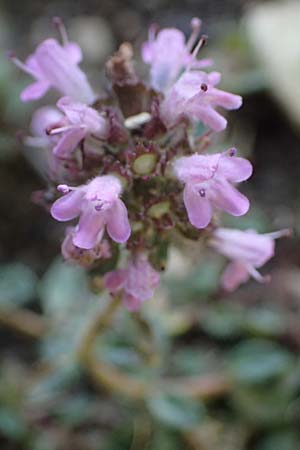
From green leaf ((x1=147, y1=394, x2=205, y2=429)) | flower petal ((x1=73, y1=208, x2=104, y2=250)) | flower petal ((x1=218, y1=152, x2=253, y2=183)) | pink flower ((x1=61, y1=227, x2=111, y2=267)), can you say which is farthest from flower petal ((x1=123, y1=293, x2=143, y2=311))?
green leaf ((x1=147, y1=394, x2=205, y2=429))

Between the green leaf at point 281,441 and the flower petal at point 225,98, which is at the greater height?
the flower petal at point 225,98

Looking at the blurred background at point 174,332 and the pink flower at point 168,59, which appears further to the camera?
the blurred background at point 174,332

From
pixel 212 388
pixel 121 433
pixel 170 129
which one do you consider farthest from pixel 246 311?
pixel 170 129

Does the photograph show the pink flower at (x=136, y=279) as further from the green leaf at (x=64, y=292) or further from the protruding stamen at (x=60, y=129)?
the green leaf at (x=64, y=292)

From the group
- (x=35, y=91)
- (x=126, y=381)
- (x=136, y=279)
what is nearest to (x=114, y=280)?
(x=136, y=279)

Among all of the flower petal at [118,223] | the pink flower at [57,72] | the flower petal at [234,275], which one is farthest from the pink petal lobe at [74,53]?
the flower petal at [234,275]

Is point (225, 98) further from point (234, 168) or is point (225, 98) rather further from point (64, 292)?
point (64, 292)

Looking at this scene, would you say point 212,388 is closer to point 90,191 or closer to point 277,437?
point 277,437
